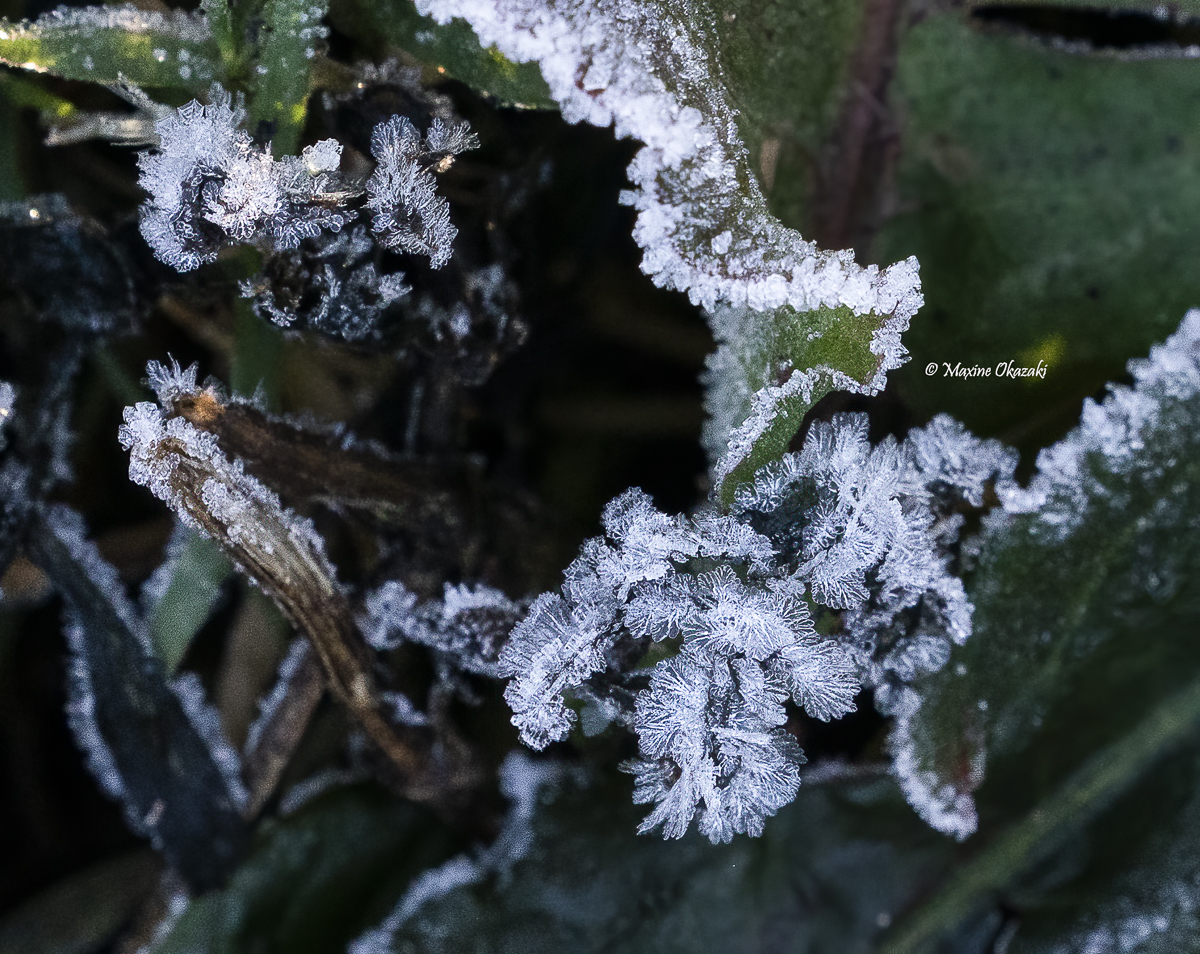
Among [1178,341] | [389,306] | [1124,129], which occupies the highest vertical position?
[1124,129]

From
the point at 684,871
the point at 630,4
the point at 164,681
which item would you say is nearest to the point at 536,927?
the point at 684,871

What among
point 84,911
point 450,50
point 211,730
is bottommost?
point 84,911

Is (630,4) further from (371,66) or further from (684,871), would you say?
(684,871)

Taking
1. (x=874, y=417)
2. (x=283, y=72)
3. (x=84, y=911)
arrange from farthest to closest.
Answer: (x=84, y=911) < (x=874, y=417) < (x=283, y=72)

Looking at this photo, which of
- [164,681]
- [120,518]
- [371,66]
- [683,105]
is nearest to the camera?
[683,105]

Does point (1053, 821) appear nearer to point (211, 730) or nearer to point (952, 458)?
point (952, 458)

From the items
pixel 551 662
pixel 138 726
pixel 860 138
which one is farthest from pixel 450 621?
pixel 860 138

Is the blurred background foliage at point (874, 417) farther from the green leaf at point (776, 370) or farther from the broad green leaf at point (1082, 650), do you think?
the green leaf at point (776, 370)

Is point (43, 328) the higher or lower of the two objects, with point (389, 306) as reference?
lower
